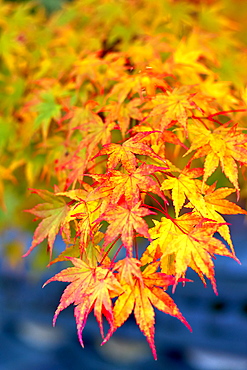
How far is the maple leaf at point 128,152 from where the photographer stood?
89 centimetres

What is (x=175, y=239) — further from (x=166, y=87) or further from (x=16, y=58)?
(x=16, y=58)

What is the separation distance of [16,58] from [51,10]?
2.33 meters

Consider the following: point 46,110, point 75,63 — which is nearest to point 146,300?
point 46,110

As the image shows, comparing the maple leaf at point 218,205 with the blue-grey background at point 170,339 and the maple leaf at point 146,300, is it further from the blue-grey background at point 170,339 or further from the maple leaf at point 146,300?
the blue-grey background at point 170,339

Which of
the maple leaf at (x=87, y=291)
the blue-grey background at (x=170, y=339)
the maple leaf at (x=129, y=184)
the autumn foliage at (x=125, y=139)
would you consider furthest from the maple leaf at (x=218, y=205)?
the blue-grey background at (x=170, y=339)

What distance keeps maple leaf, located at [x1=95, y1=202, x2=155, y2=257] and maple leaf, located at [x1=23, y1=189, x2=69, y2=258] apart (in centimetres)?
18

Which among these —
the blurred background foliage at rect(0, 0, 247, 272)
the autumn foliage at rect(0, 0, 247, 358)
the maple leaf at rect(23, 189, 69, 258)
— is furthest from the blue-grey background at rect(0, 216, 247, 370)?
the maple leaf at rect(23, 189, 69, 258)

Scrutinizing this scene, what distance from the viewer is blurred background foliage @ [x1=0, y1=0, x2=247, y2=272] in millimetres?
1405

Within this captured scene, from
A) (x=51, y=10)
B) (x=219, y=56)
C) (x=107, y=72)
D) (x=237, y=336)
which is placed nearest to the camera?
(x=107, y=72)

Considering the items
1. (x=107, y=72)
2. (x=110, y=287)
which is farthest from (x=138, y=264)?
(x=107, y=72)

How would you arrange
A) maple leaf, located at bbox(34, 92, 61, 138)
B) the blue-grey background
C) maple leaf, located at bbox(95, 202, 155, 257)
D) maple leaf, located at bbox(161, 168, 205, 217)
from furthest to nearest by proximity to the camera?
1. the blue-grey background
2. maple leaf, located at bbox(34, 92, 61, 138)
3. maple leaf, located at bbox(161, 168, 205, 217)
4. maple leaf, located at bbox(95, 202, 155, 257)

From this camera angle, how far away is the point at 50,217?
1.01m

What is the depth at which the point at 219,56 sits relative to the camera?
1728 millimetres

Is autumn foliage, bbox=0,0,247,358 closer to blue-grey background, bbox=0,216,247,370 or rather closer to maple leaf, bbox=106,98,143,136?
maple leaf, bbox=106,98,143,136
